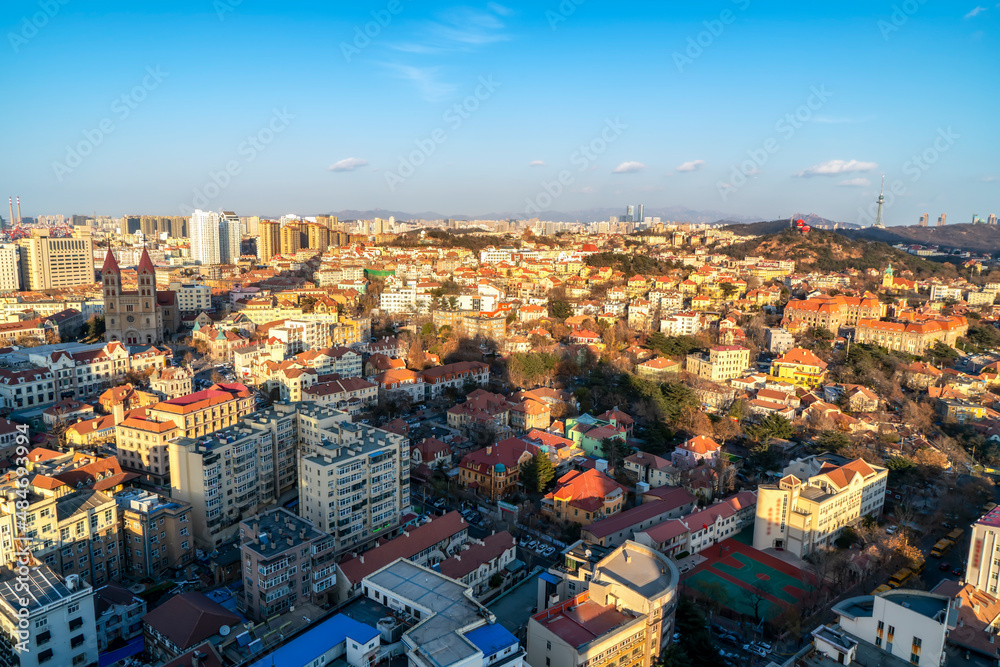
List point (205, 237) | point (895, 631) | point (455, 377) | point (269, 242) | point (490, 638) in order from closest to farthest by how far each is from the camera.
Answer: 1. point (490, 638)
2. point (895, 631)
3. point (455, 377)
4. point (205, 237)
5. point (269, 242)

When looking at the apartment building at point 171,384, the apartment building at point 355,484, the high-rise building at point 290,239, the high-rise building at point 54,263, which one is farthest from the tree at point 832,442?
the high-rise building at point 290,239

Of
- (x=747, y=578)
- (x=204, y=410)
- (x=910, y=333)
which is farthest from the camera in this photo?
(x=910, y=333)

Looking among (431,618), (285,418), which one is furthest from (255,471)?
(431,618)

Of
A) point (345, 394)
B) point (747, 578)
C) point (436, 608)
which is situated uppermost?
point (345, 394)

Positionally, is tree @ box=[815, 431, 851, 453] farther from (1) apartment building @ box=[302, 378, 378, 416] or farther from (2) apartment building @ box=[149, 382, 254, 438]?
(2) apartment building @ box=[149, 382, 254, 438]

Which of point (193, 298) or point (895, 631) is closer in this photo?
point (895, 631)

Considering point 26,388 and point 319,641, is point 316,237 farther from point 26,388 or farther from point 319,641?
point 319,641

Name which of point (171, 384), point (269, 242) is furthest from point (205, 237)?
point (171, 384)

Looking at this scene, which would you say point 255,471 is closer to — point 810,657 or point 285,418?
point 285,418
